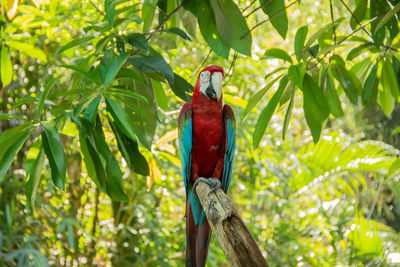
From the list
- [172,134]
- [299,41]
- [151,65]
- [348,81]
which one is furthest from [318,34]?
[172,134]

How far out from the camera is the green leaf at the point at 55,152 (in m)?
0.88

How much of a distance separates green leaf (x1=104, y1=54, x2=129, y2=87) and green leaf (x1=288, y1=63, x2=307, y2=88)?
364mm

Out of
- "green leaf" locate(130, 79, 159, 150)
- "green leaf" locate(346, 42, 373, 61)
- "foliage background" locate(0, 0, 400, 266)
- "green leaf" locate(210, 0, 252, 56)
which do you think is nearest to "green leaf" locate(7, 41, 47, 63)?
"foliage background" locate(0, 0, 400, 266)

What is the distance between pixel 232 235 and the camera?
2.44 feet

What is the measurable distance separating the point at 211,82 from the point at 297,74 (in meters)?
0.31

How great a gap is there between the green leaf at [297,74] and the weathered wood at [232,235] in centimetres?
31

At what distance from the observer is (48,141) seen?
884 millimetres

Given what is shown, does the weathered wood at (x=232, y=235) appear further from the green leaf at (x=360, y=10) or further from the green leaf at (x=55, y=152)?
the green leaf at (x=360, y=10)

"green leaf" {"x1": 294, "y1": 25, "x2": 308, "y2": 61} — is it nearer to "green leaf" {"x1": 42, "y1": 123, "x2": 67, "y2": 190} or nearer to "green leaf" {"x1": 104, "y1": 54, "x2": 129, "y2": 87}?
"green leaf" {"x1": 104, "y1": 54, "x2": 129, "y2": 87}

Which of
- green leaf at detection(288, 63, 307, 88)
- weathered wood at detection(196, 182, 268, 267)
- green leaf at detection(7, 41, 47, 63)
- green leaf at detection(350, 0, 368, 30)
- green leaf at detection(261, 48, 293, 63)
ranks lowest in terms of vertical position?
weathered wood at detection(196, 182, 268, 267)

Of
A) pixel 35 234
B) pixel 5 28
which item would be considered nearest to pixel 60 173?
pixel 5 28

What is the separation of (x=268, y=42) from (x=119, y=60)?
2.65 m

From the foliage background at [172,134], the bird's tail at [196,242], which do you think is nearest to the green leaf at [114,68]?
the foliage background at [172,134]

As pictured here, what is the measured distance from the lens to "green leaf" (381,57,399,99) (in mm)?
1225
